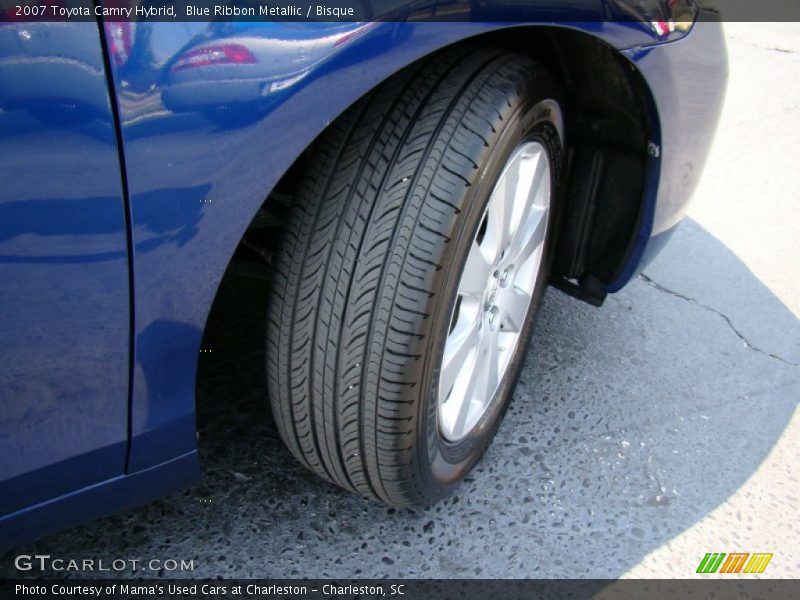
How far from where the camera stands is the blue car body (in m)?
0.94

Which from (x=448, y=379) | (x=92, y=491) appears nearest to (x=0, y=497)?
(x=92, y=491)

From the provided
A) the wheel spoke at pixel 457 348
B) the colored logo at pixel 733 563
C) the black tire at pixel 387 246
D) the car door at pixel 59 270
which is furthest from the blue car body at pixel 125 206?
the colored logo at pixel 733 563

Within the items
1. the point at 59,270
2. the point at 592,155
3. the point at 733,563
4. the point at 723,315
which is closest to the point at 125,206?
the point at 59,270

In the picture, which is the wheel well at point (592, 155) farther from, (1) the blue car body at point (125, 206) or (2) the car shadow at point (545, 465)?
(1) the blue car body at point (125, 206)

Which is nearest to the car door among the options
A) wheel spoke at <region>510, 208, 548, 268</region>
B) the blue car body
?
the blue car body

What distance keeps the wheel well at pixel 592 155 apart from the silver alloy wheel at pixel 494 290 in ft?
0.51

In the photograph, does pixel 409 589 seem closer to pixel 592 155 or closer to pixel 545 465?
pixel 545 465

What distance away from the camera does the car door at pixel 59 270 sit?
915mm

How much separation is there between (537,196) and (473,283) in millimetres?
342

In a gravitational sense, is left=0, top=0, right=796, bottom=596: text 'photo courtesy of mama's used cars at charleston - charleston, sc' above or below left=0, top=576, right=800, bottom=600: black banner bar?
above

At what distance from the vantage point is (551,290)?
8.36 ft

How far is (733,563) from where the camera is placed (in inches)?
69.7

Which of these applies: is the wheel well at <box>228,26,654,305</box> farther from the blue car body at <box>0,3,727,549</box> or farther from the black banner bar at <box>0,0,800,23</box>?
the blue car body at <box>0,3,727,549</box>

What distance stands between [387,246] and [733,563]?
108cm
